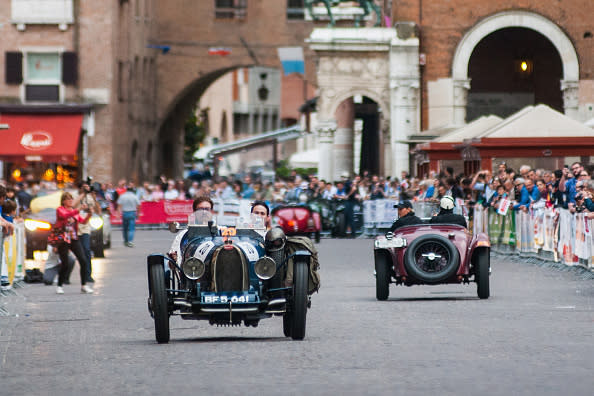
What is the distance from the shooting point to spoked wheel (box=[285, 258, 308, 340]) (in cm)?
1327

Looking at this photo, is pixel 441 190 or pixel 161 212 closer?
pixel 441 190

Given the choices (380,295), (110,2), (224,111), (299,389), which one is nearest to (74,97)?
(110,2)

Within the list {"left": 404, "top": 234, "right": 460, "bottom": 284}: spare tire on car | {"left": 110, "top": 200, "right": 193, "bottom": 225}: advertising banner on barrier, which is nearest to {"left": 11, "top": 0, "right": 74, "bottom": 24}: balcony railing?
{"left": 110, "top": 200, "right": 193, "bottom": 225}: advertising banner on barrier

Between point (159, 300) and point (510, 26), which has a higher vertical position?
point (510, 26)

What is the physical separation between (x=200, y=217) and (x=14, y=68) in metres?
44.6

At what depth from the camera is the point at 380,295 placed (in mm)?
18828

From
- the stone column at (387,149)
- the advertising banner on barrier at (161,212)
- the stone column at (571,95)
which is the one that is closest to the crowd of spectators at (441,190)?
the advertising banner on barrier at (161,212)

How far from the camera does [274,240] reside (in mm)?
13812

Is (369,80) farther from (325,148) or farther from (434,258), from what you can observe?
(434,258)

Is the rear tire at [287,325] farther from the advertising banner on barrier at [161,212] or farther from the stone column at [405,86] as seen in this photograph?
the advertising banner on barrier at [161,212]

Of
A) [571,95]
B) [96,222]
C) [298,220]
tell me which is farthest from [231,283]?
[571,95]

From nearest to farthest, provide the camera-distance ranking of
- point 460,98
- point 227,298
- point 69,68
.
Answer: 1. point 227,298
2. point 460,98
3. point 69,68

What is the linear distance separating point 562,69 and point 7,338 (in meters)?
40.6

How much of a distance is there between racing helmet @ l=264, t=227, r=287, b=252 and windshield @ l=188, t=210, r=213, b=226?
24.4 inches
